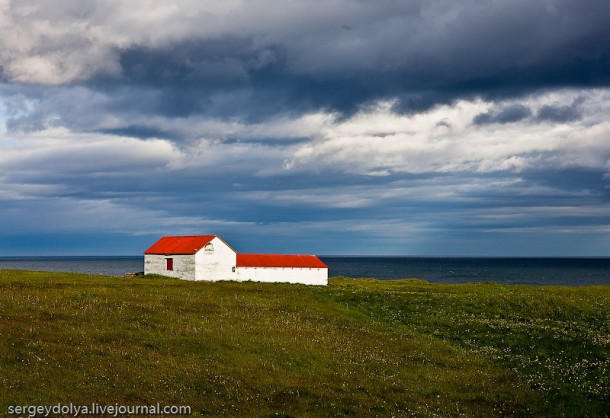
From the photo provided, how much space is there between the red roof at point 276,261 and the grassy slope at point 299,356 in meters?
40.3

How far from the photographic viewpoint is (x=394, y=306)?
47.2m

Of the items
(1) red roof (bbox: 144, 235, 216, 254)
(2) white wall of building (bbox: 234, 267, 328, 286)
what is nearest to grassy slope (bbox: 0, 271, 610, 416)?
(1) red roof (bbox: 144, 235, 216, 254)

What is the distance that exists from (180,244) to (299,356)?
60465mm

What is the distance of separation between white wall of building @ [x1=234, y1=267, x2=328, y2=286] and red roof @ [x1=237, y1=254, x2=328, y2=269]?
65 centimetres

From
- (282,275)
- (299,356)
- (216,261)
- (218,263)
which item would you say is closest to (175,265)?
(216,261)

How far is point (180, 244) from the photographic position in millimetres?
84750

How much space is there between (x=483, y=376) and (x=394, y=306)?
2093 centimetres

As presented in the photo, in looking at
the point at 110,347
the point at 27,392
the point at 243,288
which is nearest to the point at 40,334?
the point at 110,347

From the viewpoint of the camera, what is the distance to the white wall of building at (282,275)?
279 feet

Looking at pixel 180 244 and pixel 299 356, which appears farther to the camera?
pixel 180 244

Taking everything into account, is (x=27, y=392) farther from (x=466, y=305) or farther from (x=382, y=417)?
(x=466, y=305)

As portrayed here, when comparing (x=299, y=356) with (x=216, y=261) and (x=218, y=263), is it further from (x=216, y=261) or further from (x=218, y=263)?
(x=218, y=263)

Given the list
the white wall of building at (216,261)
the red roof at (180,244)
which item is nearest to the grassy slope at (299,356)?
the white wall of building at (216,261)

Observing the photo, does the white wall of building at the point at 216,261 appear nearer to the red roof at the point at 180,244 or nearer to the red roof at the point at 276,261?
the red roof at the point at 180,244
